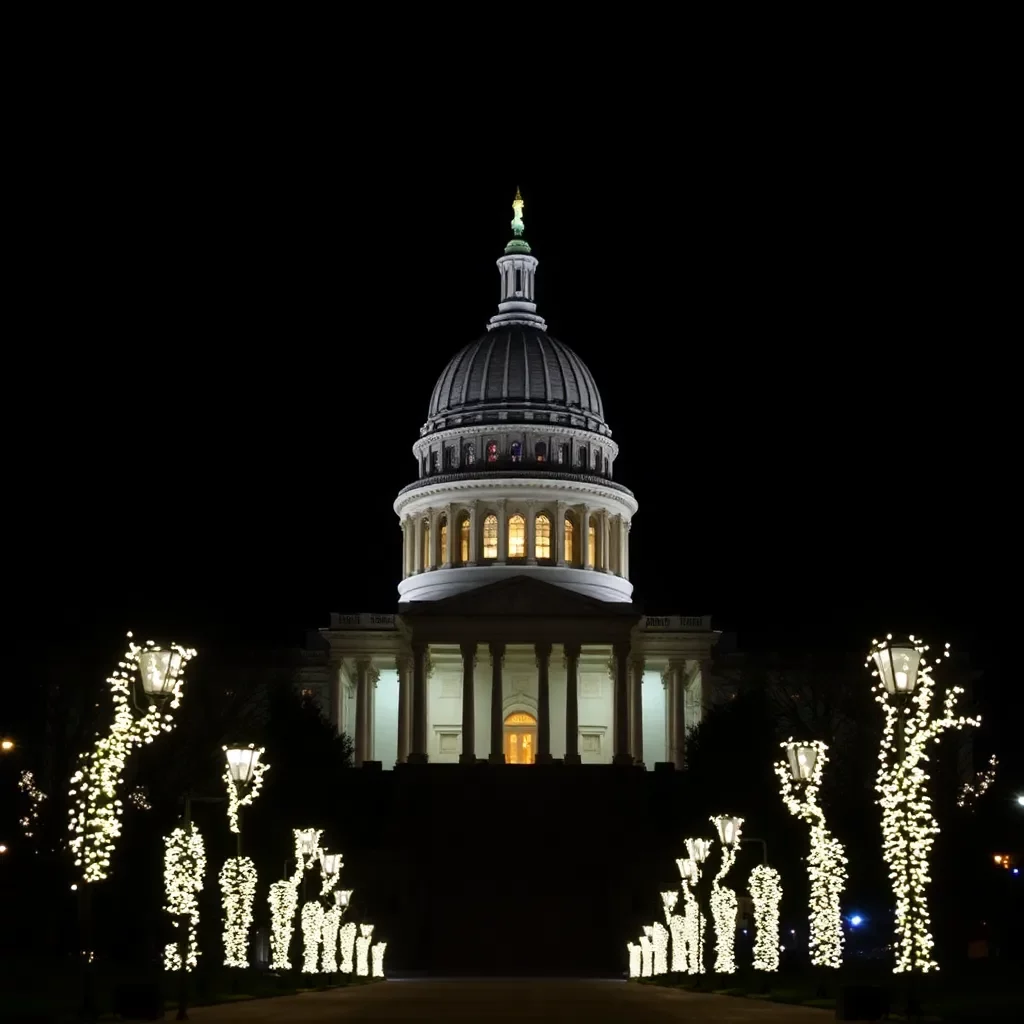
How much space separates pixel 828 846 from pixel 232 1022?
1803 cm

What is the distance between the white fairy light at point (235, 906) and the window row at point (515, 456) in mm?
86996

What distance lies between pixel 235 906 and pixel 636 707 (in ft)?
243

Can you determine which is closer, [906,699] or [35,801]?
[906,699]

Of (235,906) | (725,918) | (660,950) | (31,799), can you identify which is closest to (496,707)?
(31,799)

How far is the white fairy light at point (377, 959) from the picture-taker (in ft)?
227

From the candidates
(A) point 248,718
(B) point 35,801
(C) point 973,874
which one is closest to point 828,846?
(C) point 973,874

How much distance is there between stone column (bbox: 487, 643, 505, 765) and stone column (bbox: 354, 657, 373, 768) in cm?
809

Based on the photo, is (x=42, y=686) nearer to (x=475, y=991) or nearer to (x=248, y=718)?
(x=475, y=991)

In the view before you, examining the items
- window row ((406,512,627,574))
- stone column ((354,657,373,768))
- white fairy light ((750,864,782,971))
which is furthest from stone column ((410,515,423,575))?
white fairy light ((750,864,782,971))

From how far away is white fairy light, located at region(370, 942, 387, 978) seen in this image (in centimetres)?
6925

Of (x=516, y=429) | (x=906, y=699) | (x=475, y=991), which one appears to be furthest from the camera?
(x=516, y=429)

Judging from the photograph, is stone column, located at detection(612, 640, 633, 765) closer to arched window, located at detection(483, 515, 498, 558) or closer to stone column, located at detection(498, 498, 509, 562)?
stone column, located at detection(498, 498, 509, 562)

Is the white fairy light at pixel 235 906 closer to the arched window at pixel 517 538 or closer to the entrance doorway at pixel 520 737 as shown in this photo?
the entrance doorway at pixel 520 737

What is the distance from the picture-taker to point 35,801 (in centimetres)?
6862
